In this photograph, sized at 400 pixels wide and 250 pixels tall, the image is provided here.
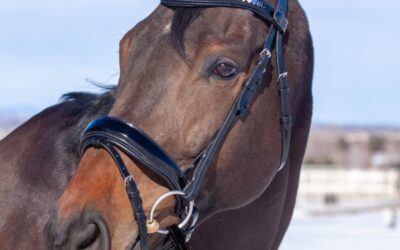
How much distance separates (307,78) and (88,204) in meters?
1.29

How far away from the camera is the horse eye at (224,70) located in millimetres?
3148

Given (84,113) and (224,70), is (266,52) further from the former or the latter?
(84,113)

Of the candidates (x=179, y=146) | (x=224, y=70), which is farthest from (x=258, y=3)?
(x=179, y=146)

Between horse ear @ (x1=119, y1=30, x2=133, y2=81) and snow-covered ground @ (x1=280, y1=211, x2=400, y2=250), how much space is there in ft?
26.0

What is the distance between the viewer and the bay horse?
2.92 metres

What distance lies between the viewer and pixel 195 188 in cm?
308

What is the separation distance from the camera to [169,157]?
3008 mm

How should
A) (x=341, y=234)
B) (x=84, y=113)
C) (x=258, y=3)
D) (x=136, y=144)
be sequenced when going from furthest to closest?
1. (x=341, y=234)
2. (x=84, y=113)
3. (x=258, y=3)
4. (x=136, y=144)

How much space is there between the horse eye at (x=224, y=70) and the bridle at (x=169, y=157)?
82 millimetres

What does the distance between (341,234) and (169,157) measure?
1048 centimetres

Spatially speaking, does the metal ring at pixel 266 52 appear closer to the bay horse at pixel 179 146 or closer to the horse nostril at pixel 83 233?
the bay horse at pixel 179 146

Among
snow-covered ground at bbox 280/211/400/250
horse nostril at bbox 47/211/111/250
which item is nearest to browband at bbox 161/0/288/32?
horse nostril at bbox 47/211/111/250

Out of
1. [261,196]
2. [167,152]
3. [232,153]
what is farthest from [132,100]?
[261,196]

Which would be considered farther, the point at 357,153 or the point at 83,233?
the point at 357,153
